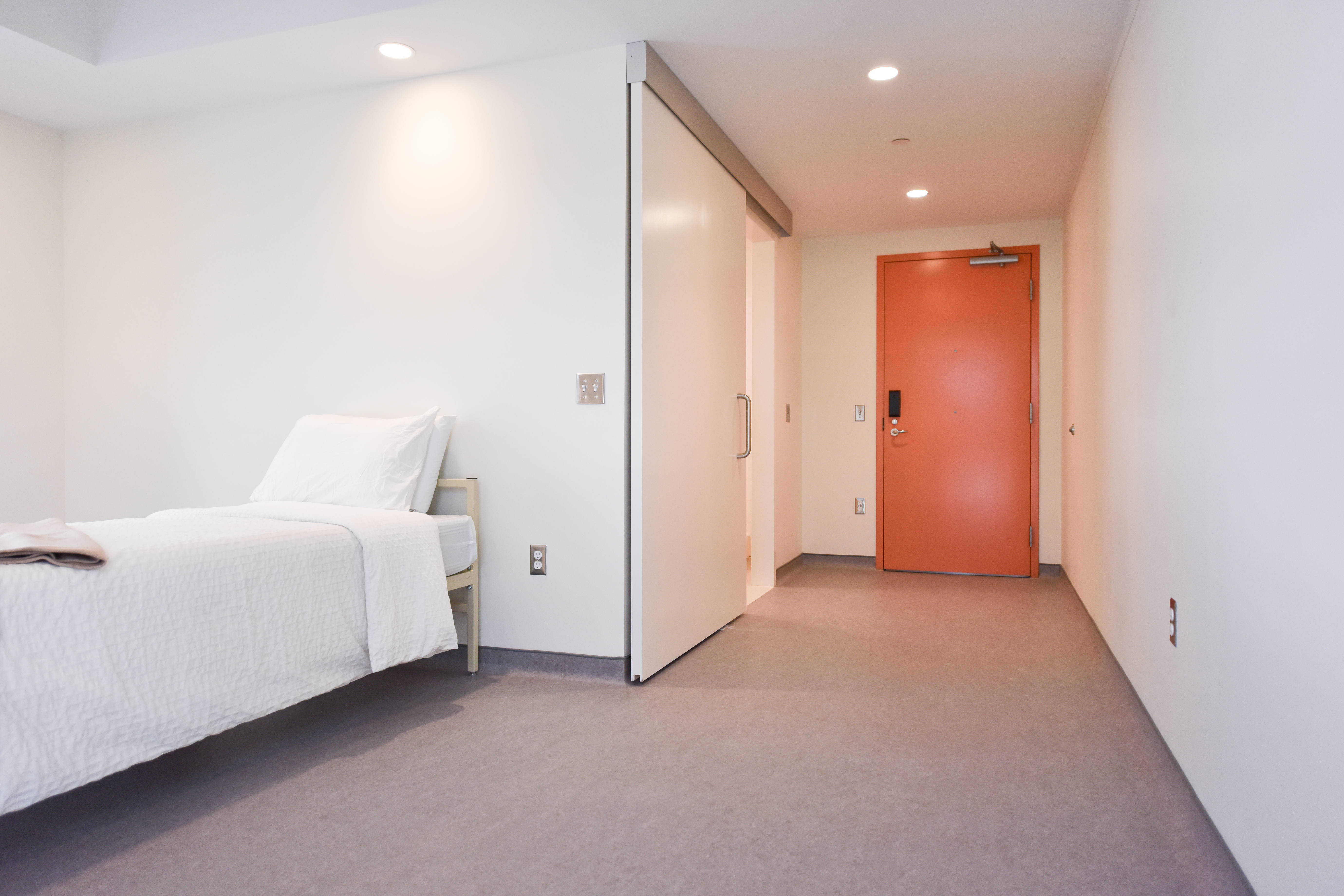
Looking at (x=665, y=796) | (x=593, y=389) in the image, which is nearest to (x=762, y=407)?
(x=593, y=389)

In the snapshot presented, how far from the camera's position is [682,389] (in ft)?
11.1

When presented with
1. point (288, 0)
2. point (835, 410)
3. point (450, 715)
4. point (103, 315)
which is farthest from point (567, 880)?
point (835, 410)

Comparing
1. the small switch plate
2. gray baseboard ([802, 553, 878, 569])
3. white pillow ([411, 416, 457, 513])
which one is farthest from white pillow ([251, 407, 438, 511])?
gray baseboard ([802, 553, 878, 569])

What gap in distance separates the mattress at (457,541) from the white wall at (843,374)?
3337mm

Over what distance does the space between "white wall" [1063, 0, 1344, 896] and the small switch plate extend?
5.55ft

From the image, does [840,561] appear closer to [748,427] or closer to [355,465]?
[748,427]

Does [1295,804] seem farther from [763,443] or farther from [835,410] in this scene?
[835,410]

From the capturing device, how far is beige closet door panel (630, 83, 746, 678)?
3004mm

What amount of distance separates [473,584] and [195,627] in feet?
3.77

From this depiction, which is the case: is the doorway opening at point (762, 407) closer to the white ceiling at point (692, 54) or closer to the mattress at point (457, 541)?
the white ceiling at point (692, 54)

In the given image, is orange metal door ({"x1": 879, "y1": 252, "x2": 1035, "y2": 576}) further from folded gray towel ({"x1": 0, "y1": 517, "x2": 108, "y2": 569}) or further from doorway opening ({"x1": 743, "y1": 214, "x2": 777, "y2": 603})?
folded gray towel ({"x1": 0, "y1": 517, "x2": 108, "y2": 569})

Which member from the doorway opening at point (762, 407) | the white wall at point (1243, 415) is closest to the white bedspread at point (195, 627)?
the white wall at point (1243, 415)

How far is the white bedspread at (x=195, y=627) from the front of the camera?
1666 mm

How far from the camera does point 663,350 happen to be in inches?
126
